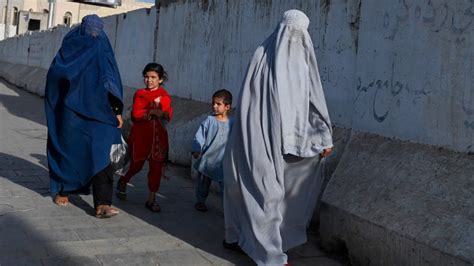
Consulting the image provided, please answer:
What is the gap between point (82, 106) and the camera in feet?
15.0

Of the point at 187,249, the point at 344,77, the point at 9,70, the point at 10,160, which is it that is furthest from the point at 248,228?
the point at 9,70

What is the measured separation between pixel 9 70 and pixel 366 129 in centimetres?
2331

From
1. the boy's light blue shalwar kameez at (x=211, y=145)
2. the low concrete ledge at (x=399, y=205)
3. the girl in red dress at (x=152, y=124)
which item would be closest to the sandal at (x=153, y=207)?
the girl in red dress at (x=152, y=124)

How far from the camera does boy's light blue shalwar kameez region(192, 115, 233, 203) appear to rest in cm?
471

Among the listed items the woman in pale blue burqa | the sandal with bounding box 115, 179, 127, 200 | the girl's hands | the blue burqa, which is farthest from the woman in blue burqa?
the woman in pale blue burqa

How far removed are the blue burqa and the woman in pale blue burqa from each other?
1398 millimetres

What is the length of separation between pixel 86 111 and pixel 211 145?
1099 mm

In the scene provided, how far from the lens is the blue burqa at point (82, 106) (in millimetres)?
4582

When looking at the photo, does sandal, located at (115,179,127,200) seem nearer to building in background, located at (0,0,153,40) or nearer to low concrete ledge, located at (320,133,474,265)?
low concrete ledge, located at (320,133,474,265)

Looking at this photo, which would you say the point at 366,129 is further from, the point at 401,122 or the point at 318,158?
the point at 318,158

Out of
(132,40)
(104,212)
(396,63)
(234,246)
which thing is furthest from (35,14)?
(396,63)

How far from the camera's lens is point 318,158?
3734 millimetres

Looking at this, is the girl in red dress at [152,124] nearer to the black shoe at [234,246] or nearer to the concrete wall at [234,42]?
the black shoe at [234,246]

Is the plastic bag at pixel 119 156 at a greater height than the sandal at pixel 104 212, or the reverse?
the plastic bag at pixel 119 156
